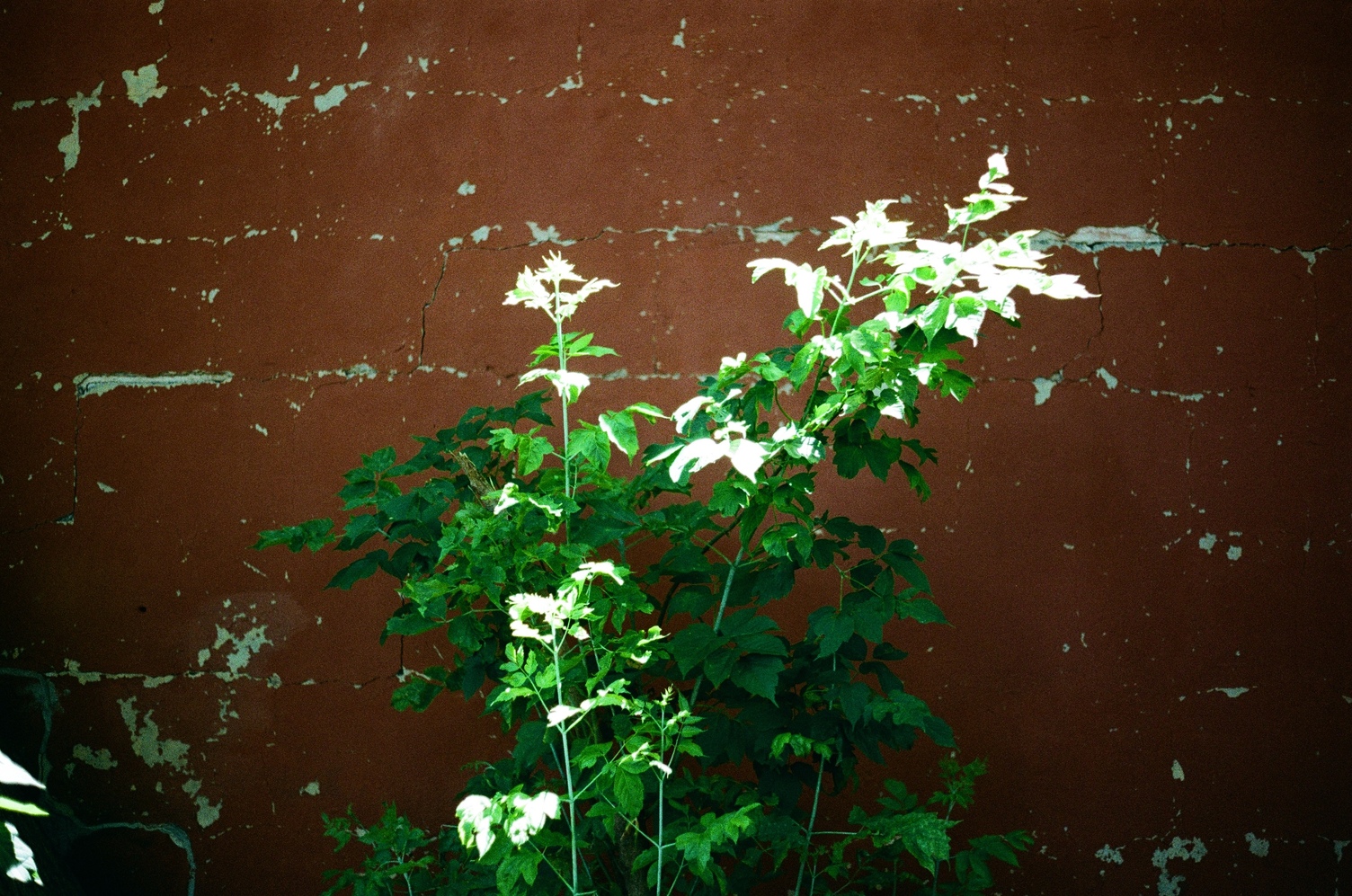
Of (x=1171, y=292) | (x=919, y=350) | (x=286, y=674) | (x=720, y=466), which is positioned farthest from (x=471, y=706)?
(x=1171, y=292)

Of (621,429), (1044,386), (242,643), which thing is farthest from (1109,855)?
(242,643)

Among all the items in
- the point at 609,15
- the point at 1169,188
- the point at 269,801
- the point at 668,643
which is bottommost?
the point at 269,801

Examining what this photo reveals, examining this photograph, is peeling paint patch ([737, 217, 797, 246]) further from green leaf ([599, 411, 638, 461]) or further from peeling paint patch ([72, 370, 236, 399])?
peeling paint patch ([72, 370, 236, 399])

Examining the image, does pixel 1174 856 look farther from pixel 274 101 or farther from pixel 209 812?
pixel 274 101

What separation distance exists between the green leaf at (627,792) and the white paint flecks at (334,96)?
172 centimetres

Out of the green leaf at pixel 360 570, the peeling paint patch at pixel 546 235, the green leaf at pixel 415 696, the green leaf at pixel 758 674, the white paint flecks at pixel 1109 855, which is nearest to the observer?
the green leaf at pixel 758 674

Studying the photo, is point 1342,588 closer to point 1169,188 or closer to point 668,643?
point 1169,188

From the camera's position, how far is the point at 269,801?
2.22m

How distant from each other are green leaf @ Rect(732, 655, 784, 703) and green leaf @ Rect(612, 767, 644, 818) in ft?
0.72

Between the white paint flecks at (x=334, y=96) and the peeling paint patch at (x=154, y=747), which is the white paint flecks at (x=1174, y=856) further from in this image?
the white paint flecks at (x=334, y=96)

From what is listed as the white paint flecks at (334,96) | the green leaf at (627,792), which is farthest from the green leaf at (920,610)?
the white paint flecks at (334,96)

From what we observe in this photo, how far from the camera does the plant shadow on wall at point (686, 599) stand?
1378mm

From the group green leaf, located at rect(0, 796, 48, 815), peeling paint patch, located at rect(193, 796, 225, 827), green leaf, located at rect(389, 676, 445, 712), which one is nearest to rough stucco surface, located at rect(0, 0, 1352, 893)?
peeling paint patch, located at rect(193, 796, 225, 827)

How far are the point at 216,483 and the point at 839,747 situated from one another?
153 cm
